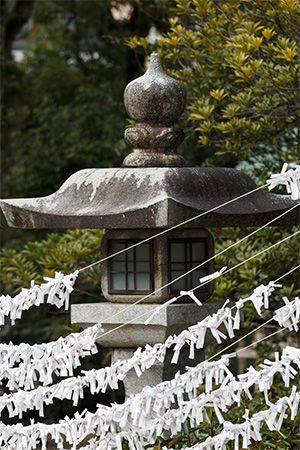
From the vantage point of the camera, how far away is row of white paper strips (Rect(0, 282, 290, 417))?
4.64m

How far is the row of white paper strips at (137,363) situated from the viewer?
4.64 meters

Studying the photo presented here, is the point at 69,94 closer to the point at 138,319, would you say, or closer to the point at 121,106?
the point at 121,106

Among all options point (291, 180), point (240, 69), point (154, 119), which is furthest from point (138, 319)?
point (240, 69)

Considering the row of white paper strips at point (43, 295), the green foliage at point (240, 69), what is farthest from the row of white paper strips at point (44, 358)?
the green foliage at point (240, 69)

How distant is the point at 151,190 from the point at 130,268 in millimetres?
565

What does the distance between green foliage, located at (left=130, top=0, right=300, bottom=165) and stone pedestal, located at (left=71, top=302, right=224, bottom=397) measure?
1.64m

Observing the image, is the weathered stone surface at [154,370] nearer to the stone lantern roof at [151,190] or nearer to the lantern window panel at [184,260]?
the lantern window panel at [184,260]

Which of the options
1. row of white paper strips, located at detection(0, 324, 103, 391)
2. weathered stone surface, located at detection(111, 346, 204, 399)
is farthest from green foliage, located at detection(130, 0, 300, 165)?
row of white paper strips, located at detection(0, 324, 103, 391)

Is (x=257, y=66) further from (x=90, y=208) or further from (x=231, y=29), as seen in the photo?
(x=90, y=208)

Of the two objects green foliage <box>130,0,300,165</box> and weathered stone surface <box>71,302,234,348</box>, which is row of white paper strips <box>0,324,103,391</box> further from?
green foliage <box>130,0,300,165</box>

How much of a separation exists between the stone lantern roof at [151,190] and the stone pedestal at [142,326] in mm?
453

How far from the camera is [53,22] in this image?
12148 millimetres

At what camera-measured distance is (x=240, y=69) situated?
6.73 metres

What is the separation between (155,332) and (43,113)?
5969mm
